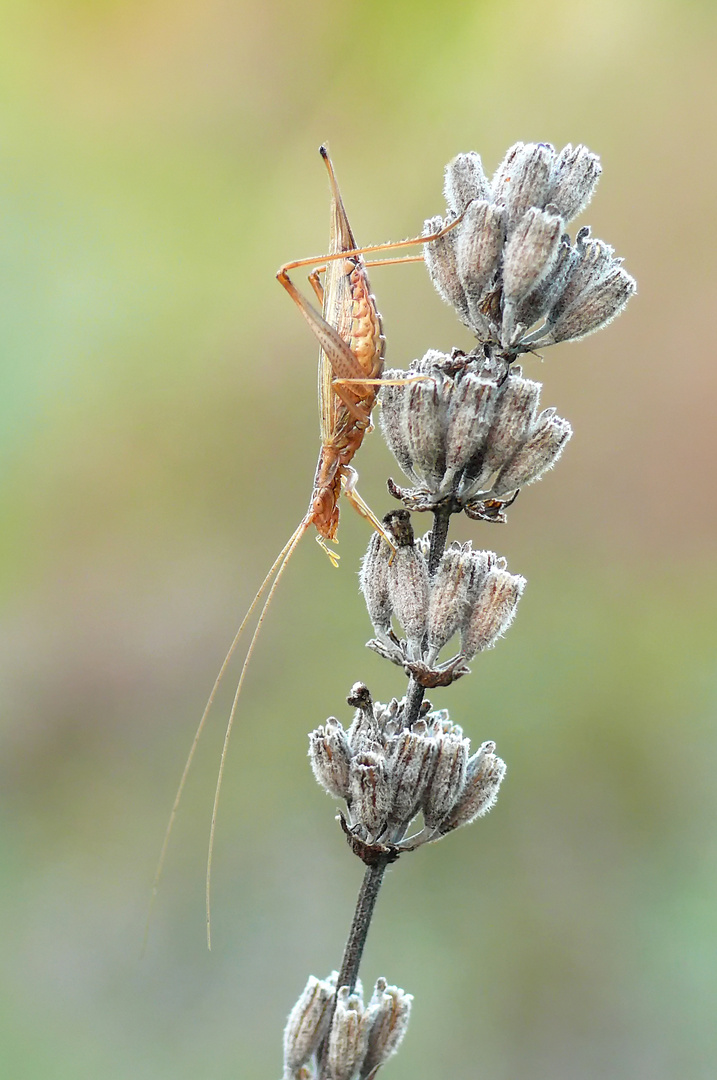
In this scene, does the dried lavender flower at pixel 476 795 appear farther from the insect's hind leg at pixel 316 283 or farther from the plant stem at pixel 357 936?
the insect's hind leg at pixel 316 283

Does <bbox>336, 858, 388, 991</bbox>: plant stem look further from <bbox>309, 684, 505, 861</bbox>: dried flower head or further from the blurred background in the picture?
the blurred background

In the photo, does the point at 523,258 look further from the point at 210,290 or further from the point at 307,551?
the point at 210,290

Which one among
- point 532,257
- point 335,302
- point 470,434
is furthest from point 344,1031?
point 335,302

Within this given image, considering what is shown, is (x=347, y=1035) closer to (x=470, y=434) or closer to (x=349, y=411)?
(x=470, y=434)

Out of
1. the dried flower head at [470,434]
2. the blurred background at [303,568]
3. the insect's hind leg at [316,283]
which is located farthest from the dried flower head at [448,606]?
the blurred background at [303,568]

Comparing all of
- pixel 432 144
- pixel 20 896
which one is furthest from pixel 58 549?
pixel 432 144
